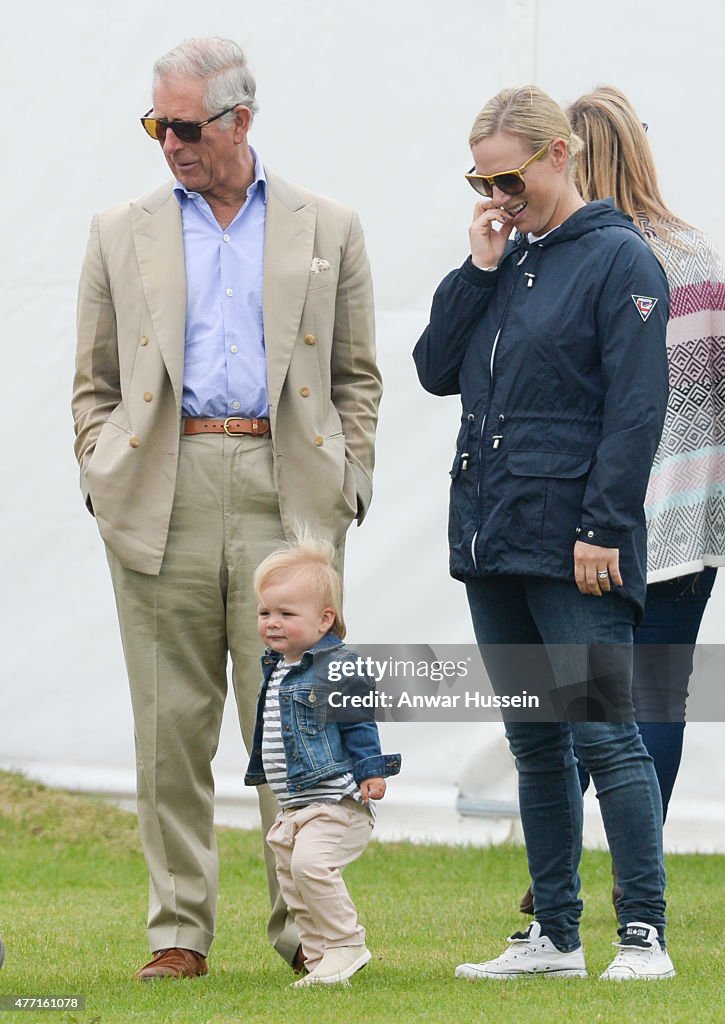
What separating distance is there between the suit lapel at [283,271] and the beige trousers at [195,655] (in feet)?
0.55

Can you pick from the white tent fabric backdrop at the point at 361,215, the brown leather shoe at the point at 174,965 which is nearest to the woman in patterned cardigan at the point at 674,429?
the brown leather shoe at the point at 174,965

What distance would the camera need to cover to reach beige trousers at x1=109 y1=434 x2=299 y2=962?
324 cm

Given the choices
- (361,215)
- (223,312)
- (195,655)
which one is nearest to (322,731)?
(195,655)

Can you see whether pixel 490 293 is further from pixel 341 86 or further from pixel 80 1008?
pixel 341 86

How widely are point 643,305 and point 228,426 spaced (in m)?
0.84

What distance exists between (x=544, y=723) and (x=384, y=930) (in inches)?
43.0

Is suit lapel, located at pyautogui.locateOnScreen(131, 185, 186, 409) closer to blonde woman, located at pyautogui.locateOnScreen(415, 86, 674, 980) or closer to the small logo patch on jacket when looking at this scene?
blonde woman, located at pyautogui.locateOnScreen(415, 86, 674, 980)

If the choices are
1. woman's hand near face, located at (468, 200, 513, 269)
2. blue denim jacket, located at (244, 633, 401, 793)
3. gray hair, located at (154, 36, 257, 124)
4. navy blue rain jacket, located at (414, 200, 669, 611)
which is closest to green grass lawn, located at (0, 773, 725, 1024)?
blue denim jacket, located at (244, 633, 401, 793)

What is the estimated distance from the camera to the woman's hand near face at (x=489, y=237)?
3.10 metres

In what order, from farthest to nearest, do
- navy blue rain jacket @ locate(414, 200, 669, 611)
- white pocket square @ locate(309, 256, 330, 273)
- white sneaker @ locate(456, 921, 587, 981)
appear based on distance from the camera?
white pocket square @ locate(309, 256, 330, 273)
white sneaker @ locate(456, 921, 587, 981)
navy blue rain jacket @ locate(414, 200, 669, 611)

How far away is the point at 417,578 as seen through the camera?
17.1 feet

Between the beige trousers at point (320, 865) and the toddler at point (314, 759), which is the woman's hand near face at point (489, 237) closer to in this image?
the toddler at point (314, 759)

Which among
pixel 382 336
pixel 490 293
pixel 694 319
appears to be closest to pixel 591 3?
pixel 382 336

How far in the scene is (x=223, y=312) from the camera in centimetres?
327
